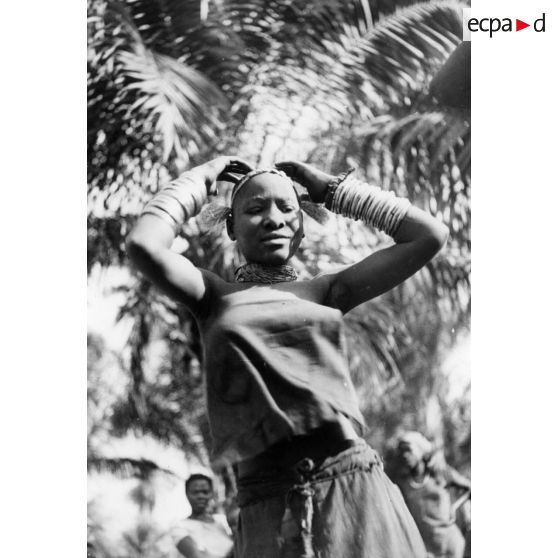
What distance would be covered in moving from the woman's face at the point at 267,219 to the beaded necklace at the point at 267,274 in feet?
0.04

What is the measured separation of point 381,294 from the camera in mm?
3084

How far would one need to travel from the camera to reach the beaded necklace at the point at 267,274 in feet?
9.89

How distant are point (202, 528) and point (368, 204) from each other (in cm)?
96

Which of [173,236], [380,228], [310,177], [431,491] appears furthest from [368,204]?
[431,491]

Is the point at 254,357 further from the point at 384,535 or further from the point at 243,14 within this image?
the point at 243,14

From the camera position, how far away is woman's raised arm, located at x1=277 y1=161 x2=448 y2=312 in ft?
9.84

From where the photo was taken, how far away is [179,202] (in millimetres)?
2977

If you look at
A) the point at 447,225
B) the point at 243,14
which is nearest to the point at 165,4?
the point at 243,14

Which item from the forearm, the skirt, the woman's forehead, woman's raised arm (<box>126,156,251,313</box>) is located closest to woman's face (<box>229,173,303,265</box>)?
the woman's forehead

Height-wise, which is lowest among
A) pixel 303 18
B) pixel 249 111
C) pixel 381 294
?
pixel 381 294

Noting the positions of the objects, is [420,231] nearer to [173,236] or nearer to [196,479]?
[173,236]

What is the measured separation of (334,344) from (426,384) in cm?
31

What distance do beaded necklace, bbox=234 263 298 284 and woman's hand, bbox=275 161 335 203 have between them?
0.68 ft
